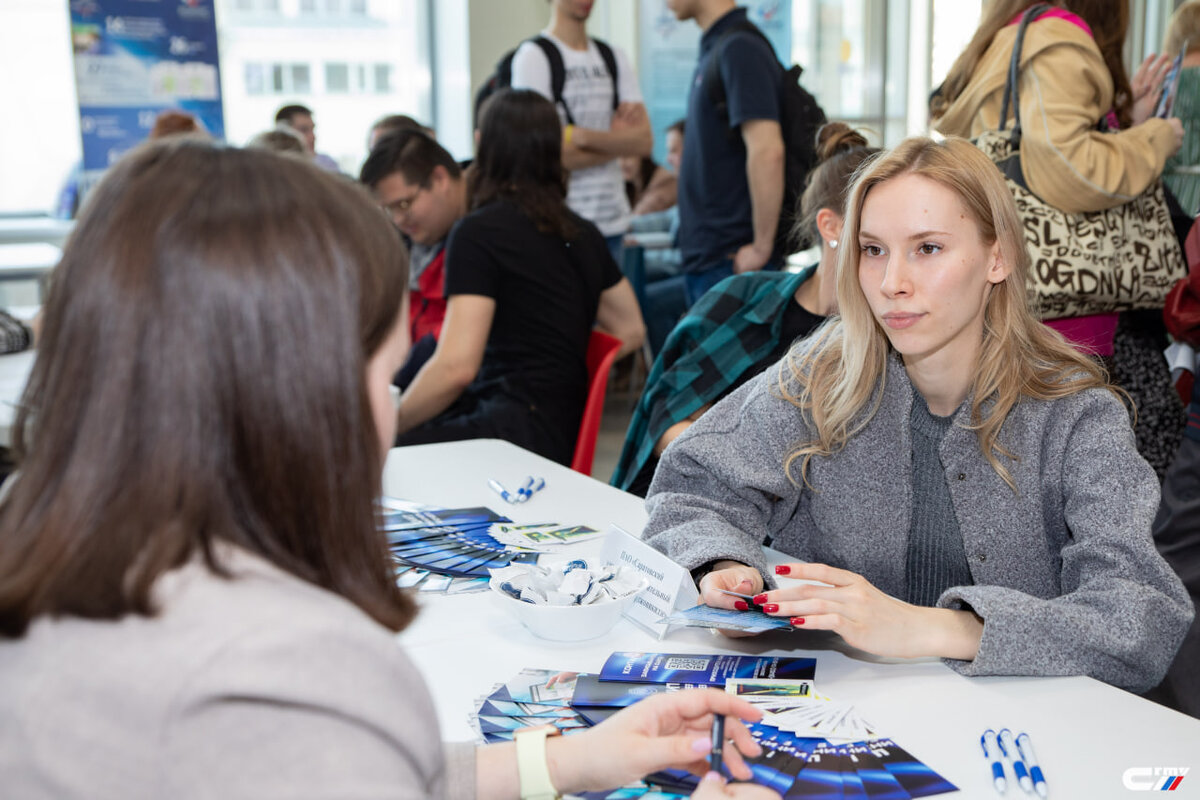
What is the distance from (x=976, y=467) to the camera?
1498 mm

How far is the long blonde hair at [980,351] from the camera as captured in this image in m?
1.50

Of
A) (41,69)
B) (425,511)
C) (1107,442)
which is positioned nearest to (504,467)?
(425,511)

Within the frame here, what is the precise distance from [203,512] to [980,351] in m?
1.20

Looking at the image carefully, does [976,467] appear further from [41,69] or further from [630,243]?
[41,69]

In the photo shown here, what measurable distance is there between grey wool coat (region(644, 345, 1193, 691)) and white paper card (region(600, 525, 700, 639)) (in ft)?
0.21

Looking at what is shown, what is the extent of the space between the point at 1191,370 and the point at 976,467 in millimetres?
1321

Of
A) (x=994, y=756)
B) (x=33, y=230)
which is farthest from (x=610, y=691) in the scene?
(x=33, y=230)

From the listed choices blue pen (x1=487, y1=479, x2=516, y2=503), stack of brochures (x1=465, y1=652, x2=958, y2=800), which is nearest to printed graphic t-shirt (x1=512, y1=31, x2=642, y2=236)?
blue pen (x1=487, y1=479, x2=516, y2=503)

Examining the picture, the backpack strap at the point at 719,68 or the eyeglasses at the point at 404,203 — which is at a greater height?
the backpack strap at the point at 719,68

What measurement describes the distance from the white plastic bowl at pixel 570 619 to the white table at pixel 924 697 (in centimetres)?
1

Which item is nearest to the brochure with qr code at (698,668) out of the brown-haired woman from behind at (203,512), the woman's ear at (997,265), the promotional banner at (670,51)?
the brown-haired woman from behind at (203,512)

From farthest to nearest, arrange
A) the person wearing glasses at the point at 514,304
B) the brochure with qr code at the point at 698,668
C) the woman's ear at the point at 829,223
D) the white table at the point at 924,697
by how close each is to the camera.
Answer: the person wearing glasses at the point at 514,304
the woman's ear at the point at 829,223
the brochure with qr code at the point at 698,668
the white table at the point at 924,697

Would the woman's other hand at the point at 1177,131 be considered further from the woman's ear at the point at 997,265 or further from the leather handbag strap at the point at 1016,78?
the woman's ear at the point at 997,265

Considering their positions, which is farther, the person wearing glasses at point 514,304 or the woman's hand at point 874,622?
the person wearing glasses at point 514,304
